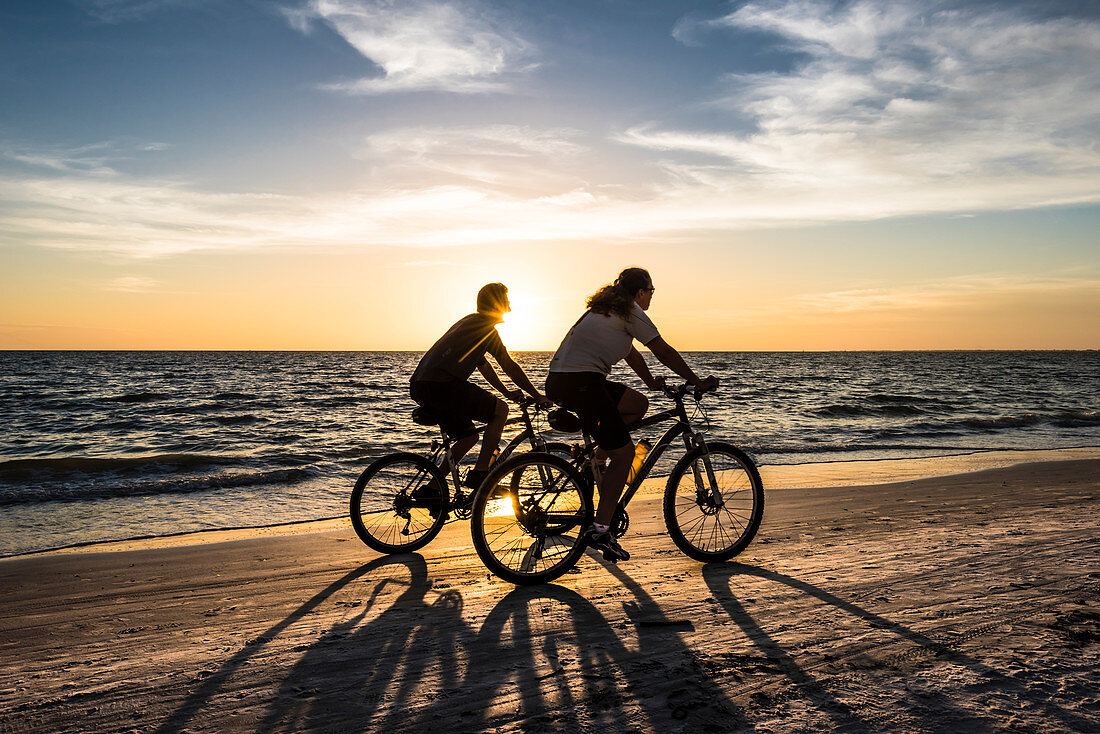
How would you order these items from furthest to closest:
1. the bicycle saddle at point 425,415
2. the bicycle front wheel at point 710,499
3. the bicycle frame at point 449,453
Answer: the bicycle frame at point 449,453
the bicycle saddle at point 425,415
the bicycle front wheel at point 710,499

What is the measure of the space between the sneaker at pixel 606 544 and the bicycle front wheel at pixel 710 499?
58 centimetres

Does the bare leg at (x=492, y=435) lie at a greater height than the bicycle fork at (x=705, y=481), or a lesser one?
greater

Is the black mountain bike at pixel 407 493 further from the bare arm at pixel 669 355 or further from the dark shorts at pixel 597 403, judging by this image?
the bare arm at pixel 669 355

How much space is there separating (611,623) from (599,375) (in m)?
1.74

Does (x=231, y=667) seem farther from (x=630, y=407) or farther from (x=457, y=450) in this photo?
(x=630, y=407)

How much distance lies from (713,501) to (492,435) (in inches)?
76.5

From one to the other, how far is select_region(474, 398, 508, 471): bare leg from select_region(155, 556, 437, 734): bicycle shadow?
1.34 meters

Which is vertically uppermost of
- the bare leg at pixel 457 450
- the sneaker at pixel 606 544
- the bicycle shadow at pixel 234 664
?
the bare leg at pixel 457 450

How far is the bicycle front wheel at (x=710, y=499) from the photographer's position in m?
5.23

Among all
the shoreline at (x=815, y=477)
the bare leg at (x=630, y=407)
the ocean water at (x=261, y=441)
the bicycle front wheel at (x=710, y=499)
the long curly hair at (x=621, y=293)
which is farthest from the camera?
the ocean water at (x=261, y=441)

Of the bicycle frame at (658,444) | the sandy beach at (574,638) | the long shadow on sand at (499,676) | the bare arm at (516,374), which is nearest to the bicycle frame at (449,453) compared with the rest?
the bare arm at (516,374)

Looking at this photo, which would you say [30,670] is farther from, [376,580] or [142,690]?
[376,580]

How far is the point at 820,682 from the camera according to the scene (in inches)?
116

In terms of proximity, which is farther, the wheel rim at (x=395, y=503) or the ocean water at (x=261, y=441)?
the ocean water at (x=261, y=441)
